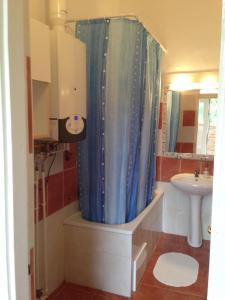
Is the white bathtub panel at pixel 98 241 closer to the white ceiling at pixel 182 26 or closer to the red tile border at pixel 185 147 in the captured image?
the red tile border at pixel 185 147

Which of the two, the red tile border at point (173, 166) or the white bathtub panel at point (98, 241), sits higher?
the red tile border at point (173, 166)

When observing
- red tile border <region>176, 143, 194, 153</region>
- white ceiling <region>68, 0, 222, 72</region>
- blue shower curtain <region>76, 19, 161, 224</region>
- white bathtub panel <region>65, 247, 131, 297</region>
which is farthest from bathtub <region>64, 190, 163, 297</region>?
white ceiling <region>68, 0, 222, 72</region>

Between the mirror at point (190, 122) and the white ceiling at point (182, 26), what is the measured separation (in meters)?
0.33

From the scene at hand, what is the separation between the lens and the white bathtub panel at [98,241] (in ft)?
7.26

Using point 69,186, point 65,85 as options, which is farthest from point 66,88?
point 69,186

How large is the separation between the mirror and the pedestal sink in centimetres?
32

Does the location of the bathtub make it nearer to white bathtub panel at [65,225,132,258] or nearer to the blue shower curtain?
white bathtub panel at [65,225,132,258]

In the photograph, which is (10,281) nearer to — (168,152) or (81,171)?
(81,171)

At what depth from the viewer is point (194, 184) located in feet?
9.29

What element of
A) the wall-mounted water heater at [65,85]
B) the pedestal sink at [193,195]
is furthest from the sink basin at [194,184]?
the wall-mounted water heater at [65,85]

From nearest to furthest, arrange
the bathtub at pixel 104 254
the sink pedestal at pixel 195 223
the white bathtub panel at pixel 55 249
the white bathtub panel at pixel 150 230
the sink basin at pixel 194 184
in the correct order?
the white bathtub panel at pixel 55 249
the bathtub at pixel 104 254
the white bathtub panel at pixel 150 230
the sink basin at pixel 194 184
the sink pedestal at pixel 195 223

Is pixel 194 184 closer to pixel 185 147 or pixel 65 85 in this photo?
pixel 185 147

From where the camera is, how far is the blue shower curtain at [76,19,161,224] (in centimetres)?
215

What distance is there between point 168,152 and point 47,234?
68.8 inches
